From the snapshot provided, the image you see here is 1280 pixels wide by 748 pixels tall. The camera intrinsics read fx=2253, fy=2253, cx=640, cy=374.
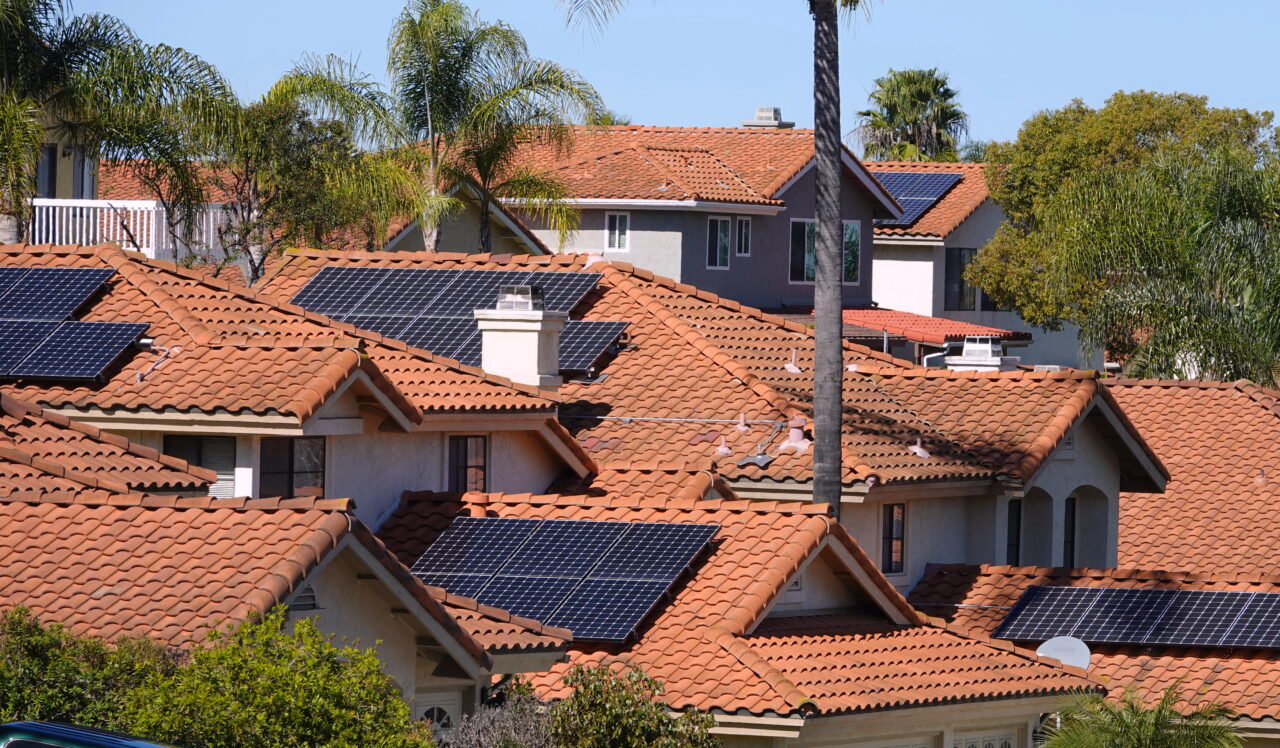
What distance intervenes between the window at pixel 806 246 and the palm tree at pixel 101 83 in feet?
76.5

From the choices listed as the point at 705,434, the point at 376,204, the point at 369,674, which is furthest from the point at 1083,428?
the point at 369,674

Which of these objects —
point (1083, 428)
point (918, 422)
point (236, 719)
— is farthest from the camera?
point (1083, 428)

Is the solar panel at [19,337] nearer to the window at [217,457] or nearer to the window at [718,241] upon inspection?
the window at [217,457]

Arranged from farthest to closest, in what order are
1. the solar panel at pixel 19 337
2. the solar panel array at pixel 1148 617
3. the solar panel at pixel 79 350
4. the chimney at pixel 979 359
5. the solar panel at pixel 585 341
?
the chimney at pixel 979 359 < the solar panel at pixel 585 341 < the solar panel array at pixel 1148 617 < the solar panel at pixel 19 337 < the solar panel at pixel 79 350

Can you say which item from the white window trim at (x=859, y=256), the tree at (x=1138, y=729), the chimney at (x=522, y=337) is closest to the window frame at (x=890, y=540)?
the chimney at (x=522, y=337)

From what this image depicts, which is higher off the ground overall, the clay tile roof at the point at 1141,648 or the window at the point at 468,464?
the window at the point at 468,464

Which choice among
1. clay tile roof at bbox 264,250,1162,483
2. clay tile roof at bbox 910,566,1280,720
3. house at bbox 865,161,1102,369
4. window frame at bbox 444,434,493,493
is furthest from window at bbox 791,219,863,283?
window frame at bbox 444,434,493,493

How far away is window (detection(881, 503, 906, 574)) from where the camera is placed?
28.2m

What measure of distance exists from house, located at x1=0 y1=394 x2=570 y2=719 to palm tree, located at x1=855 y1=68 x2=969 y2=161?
207ft

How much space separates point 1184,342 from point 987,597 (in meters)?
16.0

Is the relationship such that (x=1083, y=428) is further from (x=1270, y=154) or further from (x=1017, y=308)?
(x=1017, y=308)

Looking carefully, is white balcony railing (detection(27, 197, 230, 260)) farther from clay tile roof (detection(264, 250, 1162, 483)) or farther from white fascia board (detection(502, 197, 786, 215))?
white fascia board (detection(502, 197, 786, 215))

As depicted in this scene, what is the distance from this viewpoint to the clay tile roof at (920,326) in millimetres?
55656

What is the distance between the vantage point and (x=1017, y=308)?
60.5 m
